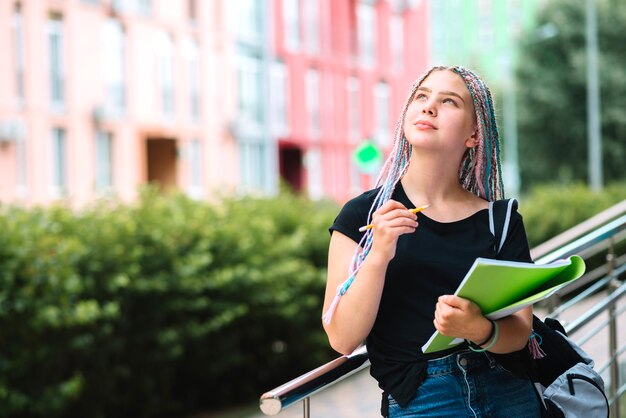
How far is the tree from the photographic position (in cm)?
3734

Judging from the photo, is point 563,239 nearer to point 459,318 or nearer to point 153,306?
point 459,318

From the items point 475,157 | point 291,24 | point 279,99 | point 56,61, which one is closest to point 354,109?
point 291,24

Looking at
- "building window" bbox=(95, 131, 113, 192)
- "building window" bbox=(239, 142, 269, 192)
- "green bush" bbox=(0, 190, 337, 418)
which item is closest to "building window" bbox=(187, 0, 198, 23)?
"building window" bbox=(239, 142, 269, 192)

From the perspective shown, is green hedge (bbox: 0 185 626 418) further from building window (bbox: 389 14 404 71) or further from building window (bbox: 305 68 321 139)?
building window (bbox: 389 14 404 71)

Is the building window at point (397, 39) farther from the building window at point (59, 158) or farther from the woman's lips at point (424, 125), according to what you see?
the woman's lips at point (424, 125)

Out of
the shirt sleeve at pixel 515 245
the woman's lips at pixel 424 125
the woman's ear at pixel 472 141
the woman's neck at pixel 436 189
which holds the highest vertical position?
the woman's lips at pixel 424 125

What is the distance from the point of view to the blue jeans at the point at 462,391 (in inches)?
99.3

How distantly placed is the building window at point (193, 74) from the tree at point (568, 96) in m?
11.9

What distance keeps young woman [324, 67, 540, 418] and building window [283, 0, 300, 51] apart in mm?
37520

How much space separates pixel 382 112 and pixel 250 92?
1128cm

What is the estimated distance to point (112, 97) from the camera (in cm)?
3041

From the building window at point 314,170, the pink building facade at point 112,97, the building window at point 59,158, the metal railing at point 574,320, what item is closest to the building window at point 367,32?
the building window at point 314,170

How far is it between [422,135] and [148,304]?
26.1ft

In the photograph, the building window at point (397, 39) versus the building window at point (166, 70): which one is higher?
the building window at point (397, 39)
